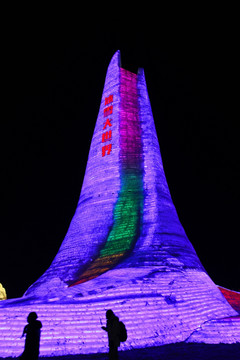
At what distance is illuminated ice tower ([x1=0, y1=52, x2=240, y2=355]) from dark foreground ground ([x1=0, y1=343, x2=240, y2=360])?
0.41m

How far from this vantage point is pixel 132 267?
29.5ft

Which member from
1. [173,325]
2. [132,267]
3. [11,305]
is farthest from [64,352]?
[132,267]

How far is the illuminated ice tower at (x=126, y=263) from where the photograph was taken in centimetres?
644

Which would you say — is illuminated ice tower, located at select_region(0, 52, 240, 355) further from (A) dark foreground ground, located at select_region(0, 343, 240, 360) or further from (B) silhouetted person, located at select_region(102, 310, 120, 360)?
(B) silhouetted person, located at select_region(102, 310, 120, 360)

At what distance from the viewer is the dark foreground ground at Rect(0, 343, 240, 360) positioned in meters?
5.18

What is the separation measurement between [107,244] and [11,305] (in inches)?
190

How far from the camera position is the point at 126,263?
930 cm

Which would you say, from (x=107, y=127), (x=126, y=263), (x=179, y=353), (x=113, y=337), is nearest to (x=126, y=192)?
(x=126, y=263)

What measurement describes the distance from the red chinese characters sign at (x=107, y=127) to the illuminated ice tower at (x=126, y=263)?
6 centimetres

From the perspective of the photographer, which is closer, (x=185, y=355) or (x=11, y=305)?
(x=185, y=355)

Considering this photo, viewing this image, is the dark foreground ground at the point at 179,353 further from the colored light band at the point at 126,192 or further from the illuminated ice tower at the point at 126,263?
the colored light band at the point at 126,192

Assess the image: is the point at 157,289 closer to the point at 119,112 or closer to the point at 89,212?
the point at 89,212

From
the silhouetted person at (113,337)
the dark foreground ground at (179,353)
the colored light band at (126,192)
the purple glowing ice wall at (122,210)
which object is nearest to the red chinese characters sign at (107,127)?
the purple glowing ice wall at (122,210)

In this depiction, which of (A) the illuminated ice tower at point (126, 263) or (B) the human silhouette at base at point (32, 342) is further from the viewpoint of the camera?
(A) the illuminated ice tower at point (126, 263)
